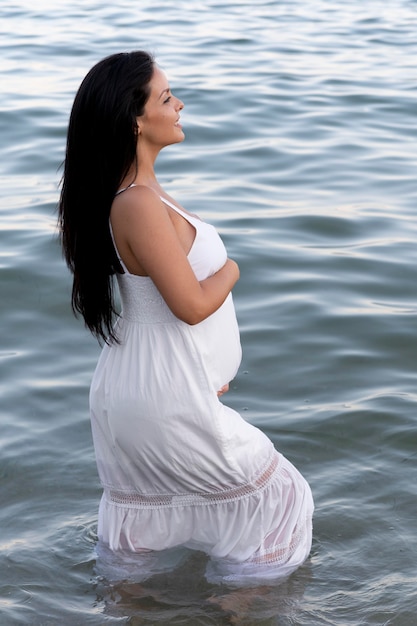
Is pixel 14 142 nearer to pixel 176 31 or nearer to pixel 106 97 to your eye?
pixel 176 31

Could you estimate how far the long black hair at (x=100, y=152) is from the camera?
3.08 m

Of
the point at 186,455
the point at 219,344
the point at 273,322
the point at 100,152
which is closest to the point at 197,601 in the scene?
the point at 186,455

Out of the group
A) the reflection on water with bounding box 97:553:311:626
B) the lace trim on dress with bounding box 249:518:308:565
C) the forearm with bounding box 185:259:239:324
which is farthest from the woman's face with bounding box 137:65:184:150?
the reflection on water with bounding box 97:553:311:626

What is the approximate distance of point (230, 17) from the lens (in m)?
14.8

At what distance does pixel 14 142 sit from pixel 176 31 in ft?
16.6

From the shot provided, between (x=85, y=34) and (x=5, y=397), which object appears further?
(x=85, y=34)

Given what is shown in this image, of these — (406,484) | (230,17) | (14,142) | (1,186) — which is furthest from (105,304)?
(230,17)

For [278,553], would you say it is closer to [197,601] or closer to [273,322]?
[197,601]

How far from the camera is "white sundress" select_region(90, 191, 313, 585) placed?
3.25 meters

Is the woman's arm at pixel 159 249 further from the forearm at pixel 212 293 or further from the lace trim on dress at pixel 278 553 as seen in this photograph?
the lace trim on dress at pixel 278 553

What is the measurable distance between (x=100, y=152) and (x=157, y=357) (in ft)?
1.94

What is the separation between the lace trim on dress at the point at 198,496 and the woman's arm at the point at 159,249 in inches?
22.6

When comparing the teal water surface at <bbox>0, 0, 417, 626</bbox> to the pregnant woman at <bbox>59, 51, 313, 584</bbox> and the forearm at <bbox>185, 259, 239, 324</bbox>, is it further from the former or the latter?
the forearm at <bbox>185, 259, 239, 324</bbox>

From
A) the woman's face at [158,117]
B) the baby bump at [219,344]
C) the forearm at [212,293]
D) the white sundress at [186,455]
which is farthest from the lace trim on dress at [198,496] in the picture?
the woman's face at [158,117]
